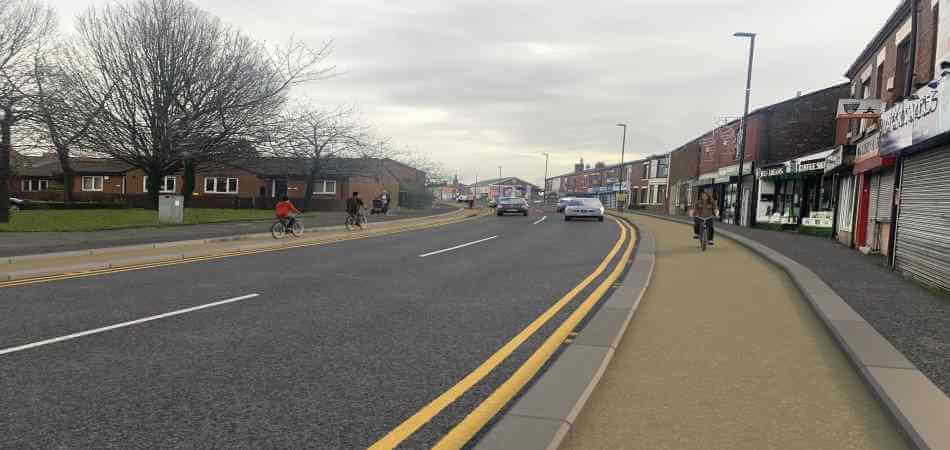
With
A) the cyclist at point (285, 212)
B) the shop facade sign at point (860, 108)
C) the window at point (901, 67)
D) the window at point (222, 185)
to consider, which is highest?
the window at point (901, 67)

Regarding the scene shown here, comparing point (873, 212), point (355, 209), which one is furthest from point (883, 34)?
point (355, 209)

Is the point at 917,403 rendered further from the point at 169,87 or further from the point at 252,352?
the point at 169,87

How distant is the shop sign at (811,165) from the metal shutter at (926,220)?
12.9 m

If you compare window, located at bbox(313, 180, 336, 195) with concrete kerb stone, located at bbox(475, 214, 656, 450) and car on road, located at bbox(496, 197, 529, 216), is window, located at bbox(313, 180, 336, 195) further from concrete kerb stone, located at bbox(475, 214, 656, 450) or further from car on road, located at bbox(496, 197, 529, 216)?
concrete kerb stone, located at bbox(475, 214, 656, 450)

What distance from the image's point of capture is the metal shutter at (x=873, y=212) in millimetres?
15266

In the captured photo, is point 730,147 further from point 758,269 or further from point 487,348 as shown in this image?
point 487,348

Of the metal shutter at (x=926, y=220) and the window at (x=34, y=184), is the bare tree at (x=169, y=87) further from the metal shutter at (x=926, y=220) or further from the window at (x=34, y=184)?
the window at (x=34, y=184)

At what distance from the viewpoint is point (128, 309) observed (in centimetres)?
663

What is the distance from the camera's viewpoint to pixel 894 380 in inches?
168

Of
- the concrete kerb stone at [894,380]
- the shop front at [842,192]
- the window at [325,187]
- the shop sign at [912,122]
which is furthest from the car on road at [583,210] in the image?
the window at [325,187]

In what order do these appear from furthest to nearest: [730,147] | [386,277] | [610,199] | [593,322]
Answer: [610,199], [730,147], [386,277], [593,322]

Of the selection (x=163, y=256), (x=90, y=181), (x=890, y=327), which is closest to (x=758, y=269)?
(x=890, y=327)

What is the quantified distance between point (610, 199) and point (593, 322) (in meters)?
82.5

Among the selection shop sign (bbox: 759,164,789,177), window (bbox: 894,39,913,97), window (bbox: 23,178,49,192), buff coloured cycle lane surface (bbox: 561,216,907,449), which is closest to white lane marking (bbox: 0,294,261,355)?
buff coloured cycle lane surface (bbox: 561,216,907,449)
